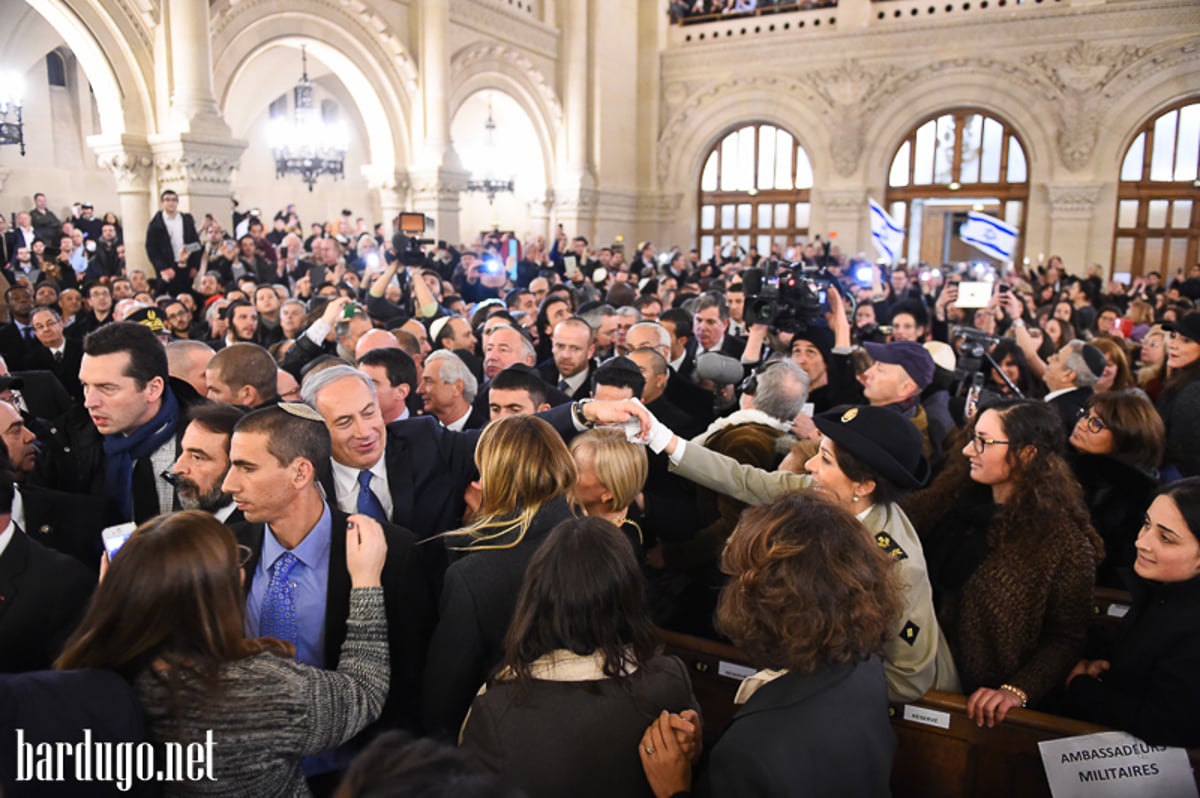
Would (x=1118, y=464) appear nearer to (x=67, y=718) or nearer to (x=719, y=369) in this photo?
(x=719, y=369)

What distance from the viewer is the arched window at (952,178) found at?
54.0 feet

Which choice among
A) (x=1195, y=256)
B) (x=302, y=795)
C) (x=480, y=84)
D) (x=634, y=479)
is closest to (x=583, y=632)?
(x=302, y=795)

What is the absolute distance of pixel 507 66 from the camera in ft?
51.9

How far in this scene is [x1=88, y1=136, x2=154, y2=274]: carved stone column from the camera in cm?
958

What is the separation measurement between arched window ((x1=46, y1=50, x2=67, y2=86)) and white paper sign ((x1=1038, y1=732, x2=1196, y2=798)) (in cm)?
1826

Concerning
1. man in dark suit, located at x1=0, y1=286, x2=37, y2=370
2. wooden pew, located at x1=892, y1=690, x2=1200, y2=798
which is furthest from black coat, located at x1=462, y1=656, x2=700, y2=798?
man in dark suit, located at x1=0, y1=286, x2=37, y2=370

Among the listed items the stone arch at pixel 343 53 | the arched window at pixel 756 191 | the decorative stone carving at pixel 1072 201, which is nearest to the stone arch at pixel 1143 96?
the decorative stone carving at pixel 1072 201

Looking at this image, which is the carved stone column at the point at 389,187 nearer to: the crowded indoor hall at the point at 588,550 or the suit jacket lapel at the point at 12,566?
the crowded indoor hall at the point at 588,550

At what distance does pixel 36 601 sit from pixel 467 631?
1.11 m

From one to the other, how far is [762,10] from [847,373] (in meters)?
15.7

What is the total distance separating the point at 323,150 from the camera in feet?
45.1

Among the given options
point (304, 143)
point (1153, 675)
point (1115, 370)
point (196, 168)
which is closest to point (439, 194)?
point (304, 143)

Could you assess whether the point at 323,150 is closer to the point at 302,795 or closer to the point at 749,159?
the point at 749,159

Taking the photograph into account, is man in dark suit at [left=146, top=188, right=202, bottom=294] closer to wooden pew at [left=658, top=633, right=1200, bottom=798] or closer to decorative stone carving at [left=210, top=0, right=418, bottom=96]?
→ decorative stone carving at [left=210, top=0, right=418, bottom=96]
